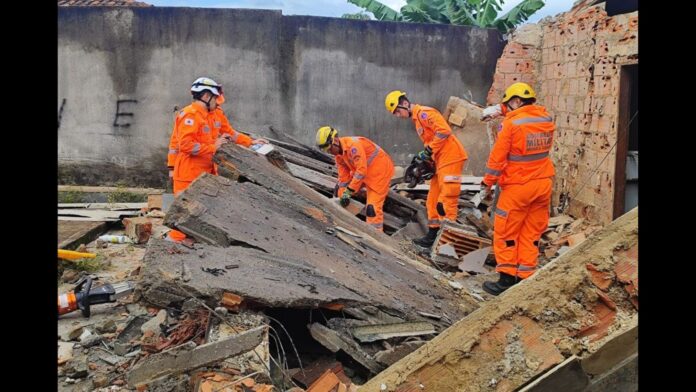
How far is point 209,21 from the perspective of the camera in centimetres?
1054

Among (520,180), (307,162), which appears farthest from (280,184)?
(307,162)

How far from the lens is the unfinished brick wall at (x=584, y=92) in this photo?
6996mm

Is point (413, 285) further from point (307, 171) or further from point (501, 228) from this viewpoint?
point (307, 171)

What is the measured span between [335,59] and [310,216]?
6.02 metres

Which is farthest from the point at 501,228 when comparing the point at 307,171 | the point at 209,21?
the point at 209,21

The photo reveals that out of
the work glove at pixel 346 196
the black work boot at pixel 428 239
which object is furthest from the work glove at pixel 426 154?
the work glove at pixel 346 196

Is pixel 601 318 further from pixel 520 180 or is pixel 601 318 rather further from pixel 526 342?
pixel 520 180

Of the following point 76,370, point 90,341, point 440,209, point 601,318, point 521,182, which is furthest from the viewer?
point 440,209

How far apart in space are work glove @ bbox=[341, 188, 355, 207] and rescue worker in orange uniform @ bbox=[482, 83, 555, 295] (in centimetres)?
184

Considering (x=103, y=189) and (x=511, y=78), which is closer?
(x=511, y=78)

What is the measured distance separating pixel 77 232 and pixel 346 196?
337 centimetres

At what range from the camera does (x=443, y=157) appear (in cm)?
730

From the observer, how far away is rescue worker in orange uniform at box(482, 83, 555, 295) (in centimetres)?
560

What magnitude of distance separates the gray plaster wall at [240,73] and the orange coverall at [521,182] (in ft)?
18.1
